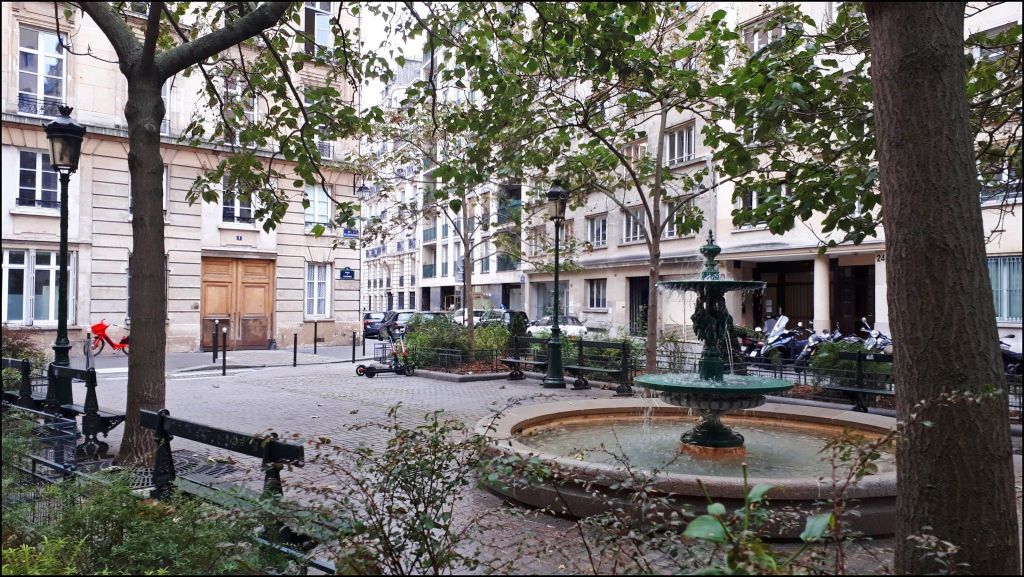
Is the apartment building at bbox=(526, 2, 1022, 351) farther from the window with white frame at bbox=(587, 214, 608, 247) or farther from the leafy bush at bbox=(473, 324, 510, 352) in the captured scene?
the leafy bush at bbox=(473, 324, 510, 352)

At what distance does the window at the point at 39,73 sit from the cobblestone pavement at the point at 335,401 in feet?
35.3

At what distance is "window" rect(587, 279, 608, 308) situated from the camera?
3569 centimetres

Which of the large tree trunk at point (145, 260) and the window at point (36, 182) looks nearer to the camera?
the large tree trunk at point (145, 260)

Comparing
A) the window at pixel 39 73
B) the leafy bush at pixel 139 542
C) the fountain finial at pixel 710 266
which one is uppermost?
the window at pixel 39 73

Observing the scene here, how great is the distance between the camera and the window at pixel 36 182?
22281 millimetres

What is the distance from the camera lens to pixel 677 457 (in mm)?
5809

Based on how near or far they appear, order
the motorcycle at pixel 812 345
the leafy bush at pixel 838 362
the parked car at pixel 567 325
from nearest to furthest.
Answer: the leafy bush at pixel 838 362 < the motorcycle at pixel 812 345 < the parked car at pixel 567 325

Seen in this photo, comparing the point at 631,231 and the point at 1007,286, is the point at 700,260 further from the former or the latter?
the point at 1007,286

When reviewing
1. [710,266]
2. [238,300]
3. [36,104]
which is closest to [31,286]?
[36,104]

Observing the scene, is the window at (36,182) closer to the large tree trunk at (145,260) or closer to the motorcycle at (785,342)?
the large tree trunk at (145,260)

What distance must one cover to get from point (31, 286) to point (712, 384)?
23.4m

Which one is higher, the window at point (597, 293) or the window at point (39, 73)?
the window at point (39, 73)

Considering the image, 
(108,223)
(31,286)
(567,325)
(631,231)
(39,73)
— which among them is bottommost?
(567,325)

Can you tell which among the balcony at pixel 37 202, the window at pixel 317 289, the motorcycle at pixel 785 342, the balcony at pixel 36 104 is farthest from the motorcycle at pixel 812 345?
A: the balcony at pixel 36 104
